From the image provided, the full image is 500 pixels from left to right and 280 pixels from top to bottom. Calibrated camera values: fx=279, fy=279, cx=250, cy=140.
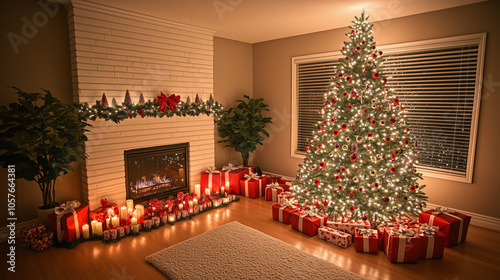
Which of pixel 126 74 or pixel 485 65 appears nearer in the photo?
pixel 485 65

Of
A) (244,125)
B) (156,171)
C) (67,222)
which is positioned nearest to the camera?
(67,222)

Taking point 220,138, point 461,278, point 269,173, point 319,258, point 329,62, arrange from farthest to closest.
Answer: point 269,173 < point 220,138 < point 329,62 < point 319,258 < point 461,278

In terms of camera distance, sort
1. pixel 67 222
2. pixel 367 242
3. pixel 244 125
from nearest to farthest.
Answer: pixel 367 242 < pixel 67 222 < pixel 244 125

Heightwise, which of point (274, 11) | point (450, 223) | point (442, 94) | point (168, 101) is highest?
point (274, 11)

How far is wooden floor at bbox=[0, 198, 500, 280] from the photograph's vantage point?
261cm

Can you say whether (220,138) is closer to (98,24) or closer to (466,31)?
(98,24)

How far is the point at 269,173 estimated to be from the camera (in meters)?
5.77

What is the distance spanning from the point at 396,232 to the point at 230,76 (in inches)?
152

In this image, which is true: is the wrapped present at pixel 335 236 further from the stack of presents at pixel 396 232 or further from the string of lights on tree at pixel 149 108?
the string of lights on tree at pixel 149 108

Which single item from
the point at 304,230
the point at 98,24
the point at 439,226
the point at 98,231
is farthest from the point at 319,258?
the point at 98,24

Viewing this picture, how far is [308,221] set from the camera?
3.34 meters

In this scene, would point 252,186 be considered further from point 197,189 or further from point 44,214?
point 44,214

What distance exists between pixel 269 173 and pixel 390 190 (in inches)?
113

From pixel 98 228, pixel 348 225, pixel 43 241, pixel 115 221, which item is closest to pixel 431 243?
pixel 348 225
